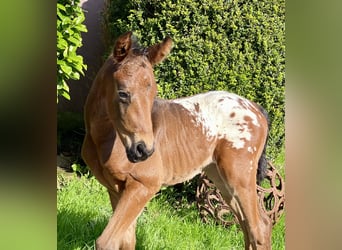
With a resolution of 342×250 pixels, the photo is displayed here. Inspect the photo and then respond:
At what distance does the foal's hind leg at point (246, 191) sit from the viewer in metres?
1.98

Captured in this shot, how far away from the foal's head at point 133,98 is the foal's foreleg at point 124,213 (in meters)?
0.23

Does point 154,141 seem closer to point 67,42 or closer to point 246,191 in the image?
point 246,191

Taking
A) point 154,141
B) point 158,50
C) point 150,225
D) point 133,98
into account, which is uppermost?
point 158,50

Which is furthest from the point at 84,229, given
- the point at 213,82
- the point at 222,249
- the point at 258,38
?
the point at 258,38

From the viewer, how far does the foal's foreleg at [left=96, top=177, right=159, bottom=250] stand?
1.61m

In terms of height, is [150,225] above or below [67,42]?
below

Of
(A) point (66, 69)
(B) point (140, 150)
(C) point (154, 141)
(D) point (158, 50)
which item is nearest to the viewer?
(B) point (140, 150)

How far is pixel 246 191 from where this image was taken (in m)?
1.98

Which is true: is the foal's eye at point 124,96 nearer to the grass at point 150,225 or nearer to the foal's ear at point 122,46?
the foal's ear at point 122,46

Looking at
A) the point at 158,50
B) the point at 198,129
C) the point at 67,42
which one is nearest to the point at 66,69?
the point at 67,42

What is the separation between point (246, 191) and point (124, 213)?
60 cm
